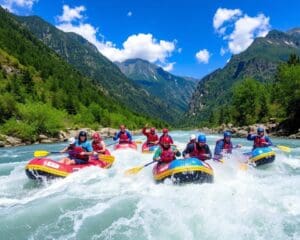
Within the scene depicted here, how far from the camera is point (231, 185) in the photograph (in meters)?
14.4

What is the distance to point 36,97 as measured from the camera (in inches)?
3479

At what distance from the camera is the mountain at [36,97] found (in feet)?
183

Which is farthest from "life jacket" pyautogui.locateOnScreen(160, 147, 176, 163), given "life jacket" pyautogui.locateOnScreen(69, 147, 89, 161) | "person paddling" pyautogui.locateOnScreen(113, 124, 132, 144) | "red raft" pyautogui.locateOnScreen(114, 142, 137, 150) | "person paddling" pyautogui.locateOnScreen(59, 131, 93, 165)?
"person paddling" pyautogui.locateOnScreen(113, 124, 132, 144)

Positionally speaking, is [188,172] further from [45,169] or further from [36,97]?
[36,97]

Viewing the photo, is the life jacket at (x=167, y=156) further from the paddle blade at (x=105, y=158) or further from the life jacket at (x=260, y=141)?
the life jacket at (x=260, y=141)

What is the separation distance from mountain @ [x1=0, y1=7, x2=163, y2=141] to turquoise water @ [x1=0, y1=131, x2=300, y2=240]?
37.0 metres

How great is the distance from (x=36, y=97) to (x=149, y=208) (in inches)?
3194

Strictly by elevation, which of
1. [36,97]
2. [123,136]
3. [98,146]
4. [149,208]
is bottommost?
[149,208]

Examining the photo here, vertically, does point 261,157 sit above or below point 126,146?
above

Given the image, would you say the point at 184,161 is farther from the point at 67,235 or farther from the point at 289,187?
the point at 67,235

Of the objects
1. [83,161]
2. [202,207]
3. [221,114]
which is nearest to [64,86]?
[221,114]

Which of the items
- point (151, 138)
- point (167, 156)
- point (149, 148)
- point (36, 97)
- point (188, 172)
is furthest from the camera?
point (36, 97)

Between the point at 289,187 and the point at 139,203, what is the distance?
5736mm

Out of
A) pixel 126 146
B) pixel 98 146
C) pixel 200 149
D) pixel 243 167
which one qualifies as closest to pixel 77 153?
pixel 98 146
